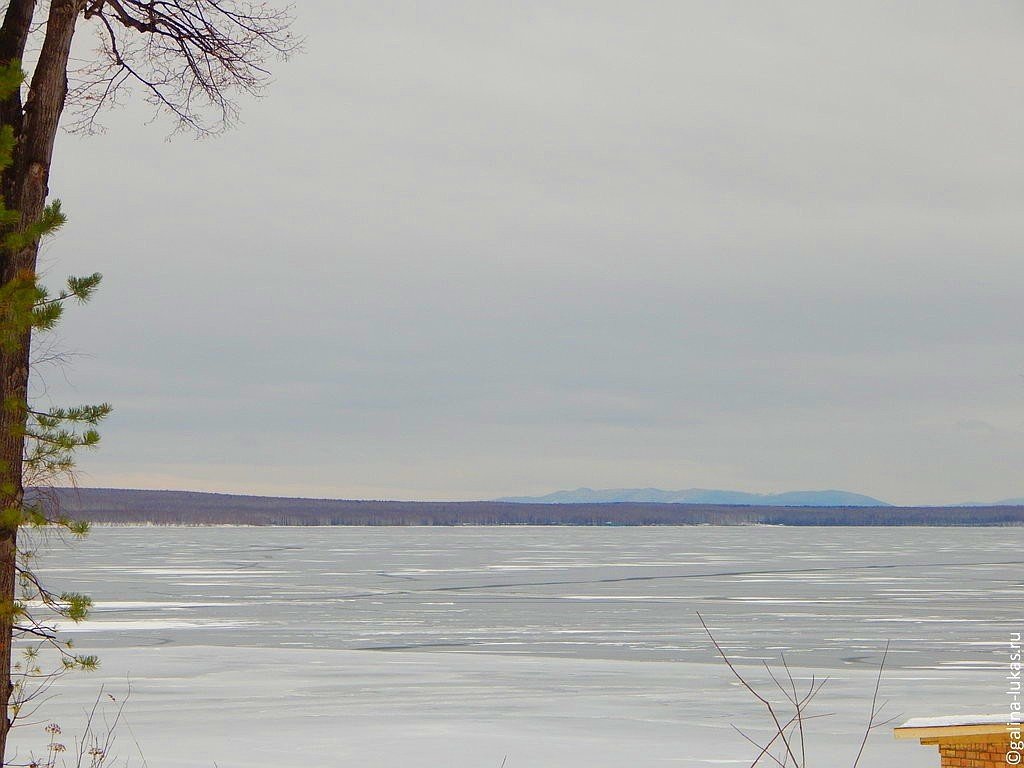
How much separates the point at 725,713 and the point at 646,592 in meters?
19.9

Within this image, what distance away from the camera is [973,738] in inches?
280

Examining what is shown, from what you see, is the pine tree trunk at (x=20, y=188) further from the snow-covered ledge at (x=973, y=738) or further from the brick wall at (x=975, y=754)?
the brick wall at (x=975, y=754)

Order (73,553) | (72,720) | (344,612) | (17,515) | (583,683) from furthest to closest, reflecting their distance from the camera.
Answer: (73,553), (344,612), (583,683), (72,720), (17,515)

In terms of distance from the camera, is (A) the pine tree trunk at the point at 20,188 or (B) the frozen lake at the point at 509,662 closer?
(A) the pine tree trunk at the point at 20,188

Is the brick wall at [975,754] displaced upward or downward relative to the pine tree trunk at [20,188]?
downward

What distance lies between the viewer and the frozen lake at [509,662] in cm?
1312

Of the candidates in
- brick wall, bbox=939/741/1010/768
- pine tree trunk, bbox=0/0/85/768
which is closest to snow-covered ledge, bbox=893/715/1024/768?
brick wall, bbox=939/741/1010/768

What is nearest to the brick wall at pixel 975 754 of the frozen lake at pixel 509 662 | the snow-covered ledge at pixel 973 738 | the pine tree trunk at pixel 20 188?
the snow-covered ledge at pixel 973 738

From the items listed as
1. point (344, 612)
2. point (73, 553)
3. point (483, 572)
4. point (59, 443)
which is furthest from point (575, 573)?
point (59, 443)

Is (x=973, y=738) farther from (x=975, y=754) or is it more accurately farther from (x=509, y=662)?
(x=509, y=662)

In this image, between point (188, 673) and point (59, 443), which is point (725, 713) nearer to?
point (188, 673)

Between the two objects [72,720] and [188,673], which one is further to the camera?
[188,673]

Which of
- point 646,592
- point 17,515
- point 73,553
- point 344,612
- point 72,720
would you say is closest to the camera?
point 17,515

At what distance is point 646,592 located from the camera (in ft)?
114
